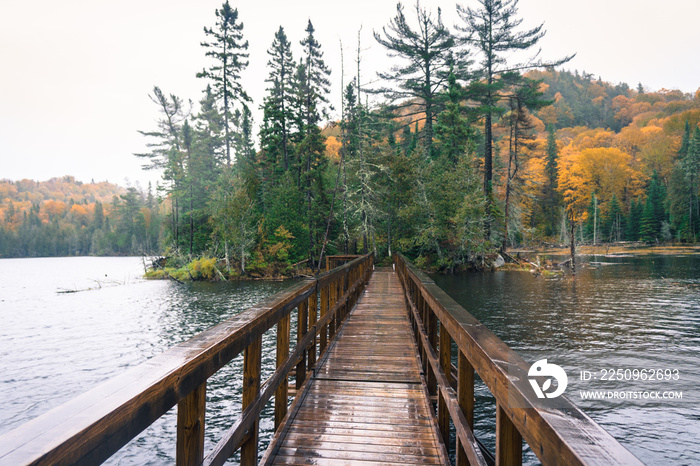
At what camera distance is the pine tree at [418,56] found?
31078 mm

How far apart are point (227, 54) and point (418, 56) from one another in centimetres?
1843

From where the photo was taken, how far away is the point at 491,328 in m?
12.5

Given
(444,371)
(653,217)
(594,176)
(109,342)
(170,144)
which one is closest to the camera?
(444,371)

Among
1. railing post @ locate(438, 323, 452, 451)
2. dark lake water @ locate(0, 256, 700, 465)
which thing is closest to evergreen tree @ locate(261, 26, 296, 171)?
dark lake water @ locate(0, 256, 700, 465)

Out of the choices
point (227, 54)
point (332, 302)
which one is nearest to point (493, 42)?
point (227, 54)

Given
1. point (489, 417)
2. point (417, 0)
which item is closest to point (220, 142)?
point (417, 0)

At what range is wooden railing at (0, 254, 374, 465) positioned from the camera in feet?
2.64

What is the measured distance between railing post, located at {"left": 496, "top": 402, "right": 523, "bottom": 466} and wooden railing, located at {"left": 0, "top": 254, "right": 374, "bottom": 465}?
1.21 metres

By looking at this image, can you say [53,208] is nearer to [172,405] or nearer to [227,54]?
[227,54]

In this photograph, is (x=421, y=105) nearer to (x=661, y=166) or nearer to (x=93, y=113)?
(x=661, y=166)

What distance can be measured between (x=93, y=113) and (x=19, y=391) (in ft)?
418

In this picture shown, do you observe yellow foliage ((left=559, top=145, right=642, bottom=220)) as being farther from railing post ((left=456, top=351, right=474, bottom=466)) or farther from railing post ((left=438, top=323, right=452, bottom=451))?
railing post ((left=456, top=351, right=474, bottom=466))

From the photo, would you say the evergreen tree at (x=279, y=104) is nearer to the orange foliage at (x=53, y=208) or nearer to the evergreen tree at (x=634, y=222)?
the evergreen tree at (x=634, y=222)

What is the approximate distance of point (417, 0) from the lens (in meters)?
30.5
